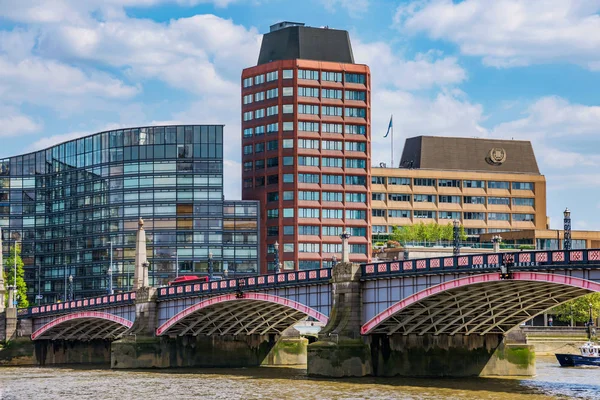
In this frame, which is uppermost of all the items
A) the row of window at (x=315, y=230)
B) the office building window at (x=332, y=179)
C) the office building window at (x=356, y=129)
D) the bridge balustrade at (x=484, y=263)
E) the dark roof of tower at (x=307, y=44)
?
the dark roof of tower at (x=307, y=44)

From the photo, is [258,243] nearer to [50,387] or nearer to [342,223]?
[342,223]

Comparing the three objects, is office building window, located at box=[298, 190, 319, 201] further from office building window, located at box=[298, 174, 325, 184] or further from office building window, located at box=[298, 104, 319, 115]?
office building window, located at box=[298, 104, 319, 115]

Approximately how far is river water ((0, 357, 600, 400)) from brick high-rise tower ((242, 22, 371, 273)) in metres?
80.5

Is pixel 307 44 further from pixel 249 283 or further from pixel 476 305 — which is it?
pixel 476 305

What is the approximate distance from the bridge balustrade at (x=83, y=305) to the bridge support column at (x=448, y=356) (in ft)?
112

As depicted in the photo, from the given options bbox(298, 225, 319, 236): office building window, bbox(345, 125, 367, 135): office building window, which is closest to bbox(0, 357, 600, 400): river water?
bbox(298, 225, 319, 236): office building window

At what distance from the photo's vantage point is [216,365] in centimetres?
10925

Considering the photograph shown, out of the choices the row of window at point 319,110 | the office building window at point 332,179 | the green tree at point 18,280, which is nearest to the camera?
the green tree at point 18,280

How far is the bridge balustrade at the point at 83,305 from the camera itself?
11425cm

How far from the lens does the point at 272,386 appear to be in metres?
82.3

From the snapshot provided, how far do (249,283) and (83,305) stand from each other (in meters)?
27.7

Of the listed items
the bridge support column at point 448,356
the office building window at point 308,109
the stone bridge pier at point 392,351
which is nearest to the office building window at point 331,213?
the office building window at point 308,109

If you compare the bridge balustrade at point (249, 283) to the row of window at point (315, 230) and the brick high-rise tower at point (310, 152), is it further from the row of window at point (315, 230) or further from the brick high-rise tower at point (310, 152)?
the brick high-rise tower at point (310, 152)

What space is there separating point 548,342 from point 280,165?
60.1m
